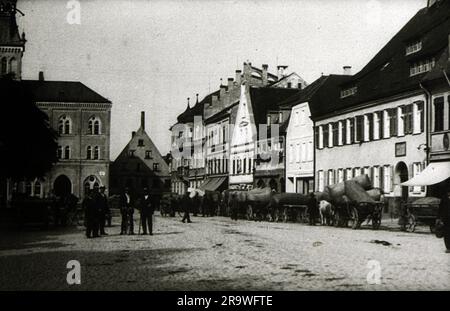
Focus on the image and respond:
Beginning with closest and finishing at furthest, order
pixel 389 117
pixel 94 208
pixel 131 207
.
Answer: pixel 94 208, pixel 131 207, pixel 389 117

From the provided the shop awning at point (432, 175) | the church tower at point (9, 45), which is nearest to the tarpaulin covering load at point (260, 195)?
the shop awning at point (432, 175)

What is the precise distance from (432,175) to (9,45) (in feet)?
62.8

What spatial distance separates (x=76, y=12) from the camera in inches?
519

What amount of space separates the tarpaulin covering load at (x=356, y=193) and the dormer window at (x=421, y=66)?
8.42 m

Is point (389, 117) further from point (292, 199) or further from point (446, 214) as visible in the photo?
point (446, 214)

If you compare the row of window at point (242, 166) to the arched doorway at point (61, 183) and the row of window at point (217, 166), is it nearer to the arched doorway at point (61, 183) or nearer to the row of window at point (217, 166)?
the row of window at point (217, 166)

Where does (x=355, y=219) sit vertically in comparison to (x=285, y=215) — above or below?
above

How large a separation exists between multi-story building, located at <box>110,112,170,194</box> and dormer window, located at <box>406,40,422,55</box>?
71.8 metres

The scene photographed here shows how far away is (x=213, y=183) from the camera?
250ft

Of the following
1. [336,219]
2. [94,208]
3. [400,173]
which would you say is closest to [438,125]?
[400,173]

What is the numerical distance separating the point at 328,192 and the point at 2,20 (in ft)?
55.6

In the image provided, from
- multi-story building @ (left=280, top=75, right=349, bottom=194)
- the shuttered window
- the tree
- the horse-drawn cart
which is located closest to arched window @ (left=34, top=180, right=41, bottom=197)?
multi-story building @ (left=280, top=75, right=349, bottom=194)

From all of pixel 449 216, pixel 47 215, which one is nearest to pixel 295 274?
pixel 449 216
